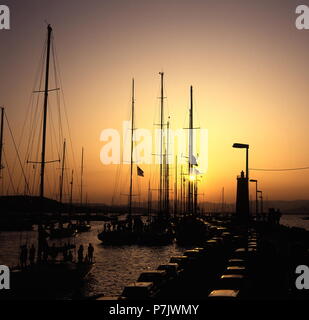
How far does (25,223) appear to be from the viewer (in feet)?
459

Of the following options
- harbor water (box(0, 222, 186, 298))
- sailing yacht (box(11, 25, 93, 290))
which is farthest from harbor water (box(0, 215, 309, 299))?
sailing yacht (box(11, 25, 93, 290))

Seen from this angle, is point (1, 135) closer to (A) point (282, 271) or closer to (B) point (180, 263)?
(B) point (180, 263)

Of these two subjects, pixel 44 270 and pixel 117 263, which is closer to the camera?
pixel 44 270

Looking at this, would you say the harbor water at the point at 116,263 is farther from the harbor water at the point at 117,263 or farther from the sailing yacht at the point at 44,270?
the sailing yacht at the point at 44,270

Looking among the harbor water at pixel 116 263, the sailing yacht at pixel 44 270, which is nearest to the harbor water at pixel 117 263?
the harbor water at pixel 116 263

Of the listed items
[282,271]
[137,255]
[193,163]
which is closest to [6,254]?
[137,255]

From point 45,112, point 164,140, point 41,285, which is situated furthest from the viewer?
point 164,140

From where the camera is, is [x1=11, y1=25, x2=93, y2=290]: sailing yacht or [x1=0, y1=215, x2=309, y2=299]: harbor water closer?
[x1=11, y1=25, x2=93, y2=290]: sailing yacht

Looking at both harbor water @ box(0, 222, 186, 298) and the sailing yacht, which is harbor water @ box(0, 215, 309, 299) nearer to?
harbor water @ box(0, 222, 186, 298)

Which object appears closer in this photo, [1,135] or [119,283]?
[119,283]

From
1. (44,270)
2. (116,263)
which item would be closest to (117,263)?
(116,263)

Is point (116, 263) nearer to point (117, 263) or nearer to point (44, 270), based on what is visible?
point (117, 263)

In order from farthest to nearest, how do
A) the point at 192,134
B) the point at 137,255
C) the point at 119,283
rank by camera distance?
the point at 192,134, the point at 137,255, the point at 119,283
